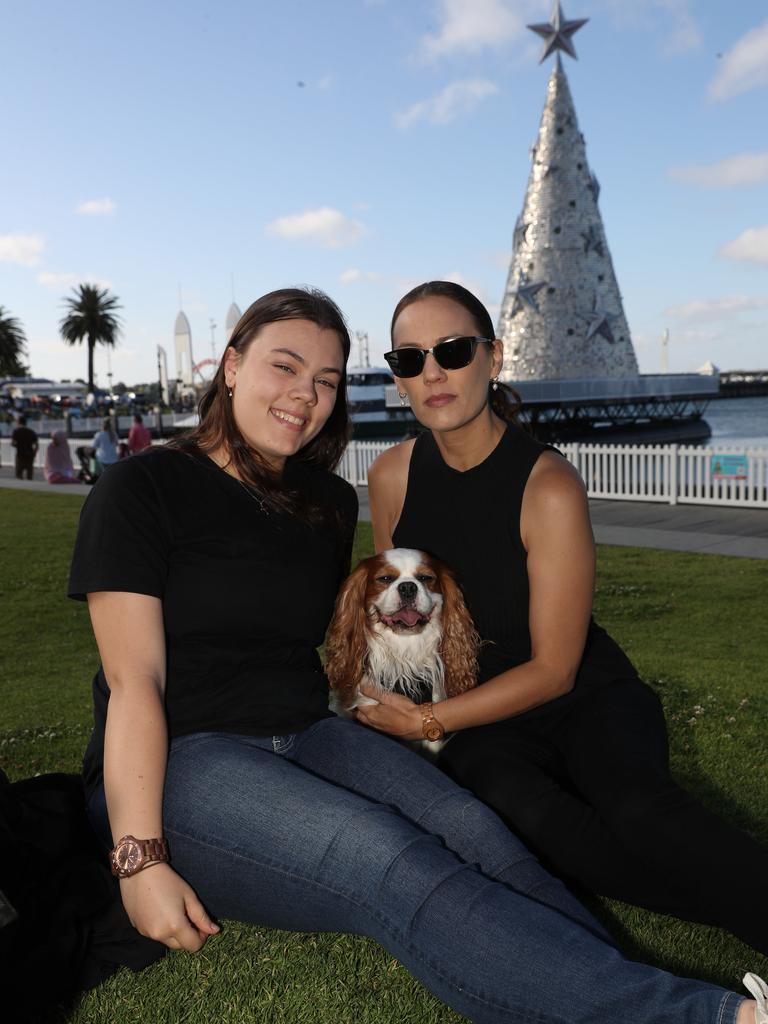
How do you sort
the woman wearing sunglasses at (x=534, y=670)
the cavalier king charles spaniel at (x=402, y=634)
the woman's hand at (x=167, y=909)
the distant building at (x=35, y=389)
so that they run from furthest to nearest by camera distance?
the distant building at (x=35, y=389), the cavalier king charles spaniel at (x=402, y=634), the woman wearing sunglasses at (x=534, y=670), the woman's hand at (x=167, y=909)

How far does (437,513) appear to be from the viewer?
340 cm

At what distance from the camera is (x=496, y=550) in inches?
127

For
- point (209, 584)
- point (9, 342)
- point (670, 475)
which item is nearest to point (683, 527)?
point (670, 475)

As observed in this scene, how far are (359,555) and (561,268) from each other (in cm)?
3663

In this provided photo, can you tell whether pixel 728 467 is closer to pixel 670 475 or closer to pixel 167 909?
pixel 670 475

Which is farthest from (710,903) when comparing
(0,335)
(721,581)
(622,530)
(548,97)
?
(0,335)

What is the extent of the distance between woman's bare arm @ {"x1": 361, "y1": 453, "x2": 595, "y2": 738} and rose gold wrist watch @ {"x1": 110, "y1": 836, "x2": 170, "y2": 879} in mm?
1068

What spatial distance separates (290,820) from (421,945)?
1.44ft

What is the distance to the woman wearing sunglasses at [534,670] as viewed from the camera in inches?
99.6

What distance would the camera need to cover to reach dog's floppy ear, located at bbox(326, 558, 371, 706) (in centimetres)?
325

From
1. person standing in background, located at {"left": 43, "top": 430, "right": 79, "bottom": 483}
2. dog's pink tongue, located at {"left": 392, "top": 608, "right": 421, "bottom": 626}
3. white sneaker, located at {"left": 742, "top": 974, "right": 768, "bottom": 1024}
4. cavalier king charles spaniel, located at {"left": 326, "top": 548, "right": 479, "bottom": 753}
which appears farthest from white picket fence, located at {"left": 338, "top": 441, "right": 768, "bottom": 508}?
white sneaker, located at {"left": 742, "top": 974, "right": 768, "bottom": 1024}

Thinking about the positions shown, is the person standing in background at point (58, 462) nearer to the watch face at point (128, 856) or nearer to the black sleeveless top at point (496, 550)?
the black sleeveless top at point (496, 550)

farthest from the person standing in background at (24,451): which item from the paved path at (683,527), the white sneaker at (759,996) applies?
the white sneaker at (759,996)

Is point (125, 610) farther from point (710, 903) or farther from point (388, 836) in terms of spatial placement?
point (710, 903)
